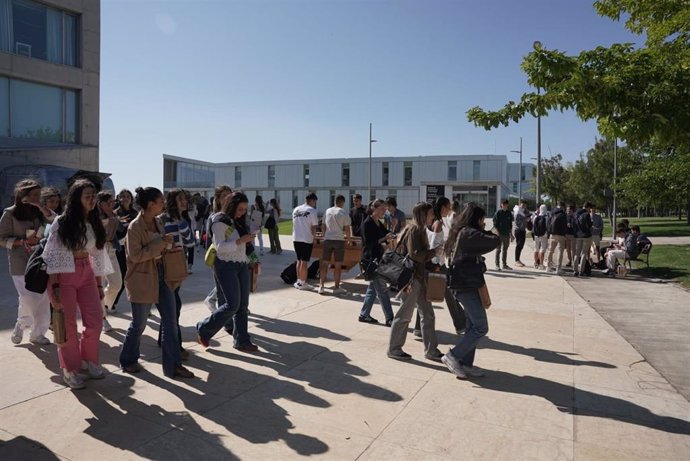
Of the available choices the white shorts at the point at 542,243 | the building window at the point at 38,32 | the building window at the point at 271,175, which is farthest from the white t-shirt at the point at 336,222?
the building window at the point at 271,175

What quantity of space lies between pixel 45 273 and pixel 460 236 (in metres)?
3.66

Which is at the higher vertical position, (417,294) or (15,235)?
(15,235)

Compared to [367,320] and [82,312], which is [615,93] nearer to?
[367,320]

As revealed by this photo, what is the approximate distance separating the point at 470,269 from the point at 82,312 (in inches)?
139

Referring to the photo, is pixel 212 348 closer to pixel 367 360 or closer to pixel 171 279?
pixel 171 279

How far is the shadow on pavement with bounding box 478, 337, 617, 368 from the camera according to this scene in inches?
224

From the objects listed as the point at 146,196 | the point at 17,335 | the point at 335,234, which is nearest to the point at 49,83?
the point at 335,234

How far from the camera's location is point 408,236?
219 inches

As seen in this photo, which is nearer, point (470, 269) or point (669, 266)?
point (470, 269)

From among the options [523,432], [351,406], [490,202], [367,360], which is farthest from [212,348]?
[490,202]

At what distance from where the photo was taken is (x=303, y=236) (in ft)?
32.0

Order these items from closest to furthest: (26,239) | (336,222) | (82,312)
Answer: (82,312), (26,239), (336,222)

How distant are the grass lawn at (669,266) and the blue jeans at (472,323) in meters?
8.65

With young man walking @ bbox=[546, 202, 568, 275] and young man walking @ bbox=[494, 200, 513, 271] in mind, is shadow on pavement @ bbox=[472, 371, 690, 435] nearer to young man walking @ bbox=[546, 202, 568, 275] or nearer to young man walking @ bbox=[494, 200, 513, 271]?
young man walking @ bbox=[546, 202, 568, 275]
